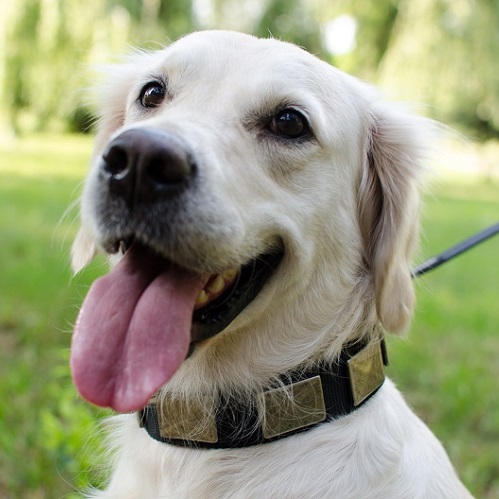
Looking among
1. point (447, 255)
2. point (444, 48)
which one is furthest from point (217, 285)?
point (444, 48)

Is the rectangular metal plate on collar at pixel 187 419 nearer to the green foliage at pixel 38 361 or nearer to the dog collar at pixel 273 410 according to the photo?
the dog collar at pixel 273 410

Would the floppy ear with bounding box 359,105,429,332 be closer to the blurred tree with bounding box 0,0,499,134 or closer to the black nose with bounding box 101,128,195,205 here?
the black nose with bounding box 101,128,195,205

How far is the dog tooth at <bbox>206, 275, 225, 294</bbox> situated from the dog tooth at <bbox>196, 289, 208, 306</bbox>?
0.02 meters

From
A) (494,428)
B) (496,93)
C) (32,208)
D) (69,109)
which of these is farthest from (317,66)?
(496,93)

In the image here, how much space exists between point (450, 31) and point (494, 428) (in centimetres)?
908

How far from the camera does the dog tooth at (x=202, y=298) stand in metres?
2.02

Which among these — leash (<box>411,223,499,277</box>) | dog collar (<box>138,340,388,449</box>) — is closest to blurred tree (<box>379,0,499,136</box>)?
leash (<box>411,223,499,277</box>)

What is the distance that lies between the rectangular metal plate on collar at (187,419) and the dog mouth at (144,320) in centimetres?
23

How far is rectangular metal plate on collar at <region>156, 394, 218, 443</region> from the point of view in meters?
2.02

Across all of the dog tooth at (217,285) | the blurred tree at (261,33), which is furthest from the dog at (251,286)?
the blurred tree at (261,33)

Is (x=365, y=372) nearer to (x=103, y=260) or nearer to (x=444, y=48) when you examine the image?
(x=103, y=260)

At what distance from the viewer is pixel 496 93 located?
13617 mm

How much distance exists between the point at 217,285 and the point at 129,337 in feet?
1.16

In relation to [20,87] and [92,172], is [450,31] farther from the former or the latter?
[92,172]
